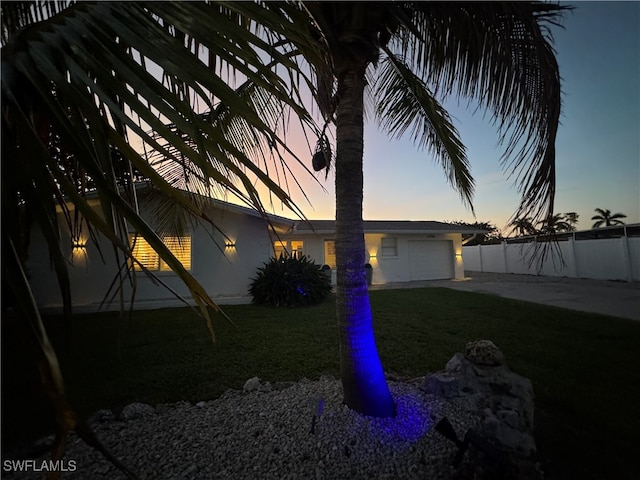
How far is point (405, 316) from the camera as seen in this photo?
26.3 ft

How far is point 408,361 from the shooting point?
15.4 ft

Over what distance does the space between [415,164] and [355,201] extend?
3598 millimetres

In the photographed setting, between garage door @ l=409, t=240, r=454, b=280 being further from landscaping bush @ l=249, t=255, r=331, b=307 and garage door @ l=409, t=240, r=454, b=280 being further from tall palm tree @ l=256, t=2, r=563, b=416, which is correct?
tall palm tree @ l=256, t=2, r=563, b=416

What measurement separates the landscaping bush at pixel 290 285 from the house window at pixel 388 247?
6289mm

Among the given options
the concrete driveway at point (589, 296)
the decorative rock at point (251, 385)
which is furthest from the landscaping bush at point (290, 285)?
the concrete driveway at point (589, 296)

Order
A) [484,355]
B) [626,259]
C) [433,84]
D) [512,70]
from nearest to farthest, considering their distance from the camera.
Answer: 1. [512,70]
2. [433,84]
3. [484,355]
4. [626,259]

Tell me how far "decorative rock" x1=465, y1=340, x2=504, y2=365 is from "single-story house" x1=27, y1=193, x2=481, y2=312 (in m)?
4.69

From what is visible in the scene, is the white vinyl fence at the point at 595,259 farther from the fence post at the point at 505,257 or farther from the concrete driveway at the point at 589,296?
the concrete driveway at the point at 589,296

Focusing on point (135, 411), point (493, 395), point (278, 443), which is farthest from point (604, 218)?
point (135, 411)

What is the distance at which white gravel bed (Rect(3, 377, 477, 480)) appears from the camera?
2238 millimetres

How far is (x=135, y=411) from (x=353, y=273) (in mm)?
2608

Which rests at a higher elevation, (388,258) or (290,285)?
(388,258)

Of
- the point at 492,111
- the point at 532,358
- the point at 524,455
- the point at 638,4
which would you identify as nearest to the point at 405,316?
the point at 532,358

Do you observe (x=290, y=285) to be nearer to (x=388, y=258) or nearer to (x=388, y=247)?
(x=388, y=258)
